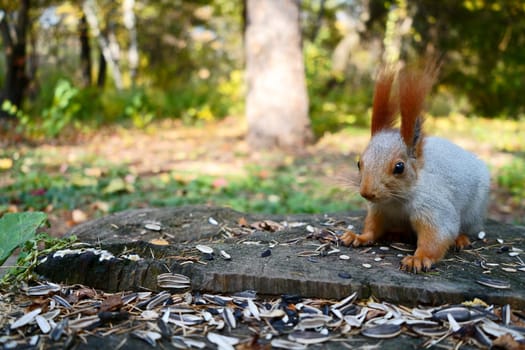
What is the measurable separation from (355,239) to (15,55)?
25.0ft

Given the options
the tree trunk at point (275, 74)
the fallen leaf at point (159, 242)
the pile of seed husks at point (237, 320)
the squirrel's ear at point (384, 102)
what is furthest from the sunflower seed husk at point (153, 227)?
the tree trunk at point (275, 74)

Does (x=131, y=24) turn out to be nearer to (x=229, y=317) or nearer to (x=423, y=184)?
(x=423, y=184)

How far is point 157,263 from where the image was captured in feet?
6.92

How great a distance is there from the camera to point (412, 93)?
6.83ft

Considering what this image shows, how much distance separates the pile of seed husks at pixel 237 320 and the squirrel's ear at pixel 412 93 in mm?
750

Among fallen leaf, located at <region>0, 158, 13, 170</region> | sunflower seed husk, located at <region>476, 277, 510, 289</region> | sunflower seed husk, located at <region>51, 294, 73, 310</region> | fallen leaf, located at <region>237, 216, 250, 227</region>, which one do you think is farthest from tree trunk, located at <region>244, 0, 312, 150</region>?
sunflower seed husk, located at <region>51, 294, 73, 310</region>

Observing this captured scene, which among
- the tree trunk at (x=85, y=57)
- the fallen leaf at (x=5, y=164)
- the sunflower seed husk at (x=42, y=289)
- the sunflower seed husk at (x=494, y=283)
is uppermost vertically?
the tree trunk at (x=85, y=57)

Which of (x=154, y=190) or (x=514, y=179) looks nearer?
(x=154, y=190)

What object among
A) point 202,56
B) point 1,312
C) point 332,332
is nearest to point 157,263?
point 1,312

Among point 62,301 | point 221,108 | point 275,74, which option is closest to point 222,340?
point 62,301

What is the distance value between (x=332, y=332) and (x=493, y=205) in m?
3.83

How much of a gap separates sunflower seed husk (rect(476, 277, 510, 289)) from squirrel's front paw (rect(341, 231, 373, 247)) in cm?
55

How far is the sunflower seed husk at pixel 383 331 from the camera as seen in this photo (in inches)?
67.3

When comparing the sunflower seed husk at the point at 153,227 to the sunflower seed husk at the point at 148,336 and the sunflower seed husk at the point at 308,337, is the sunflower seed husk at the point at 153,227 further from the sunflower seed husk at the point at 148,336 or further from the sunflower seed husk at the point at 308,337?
the sunflower seed husk at the point at 308,337
